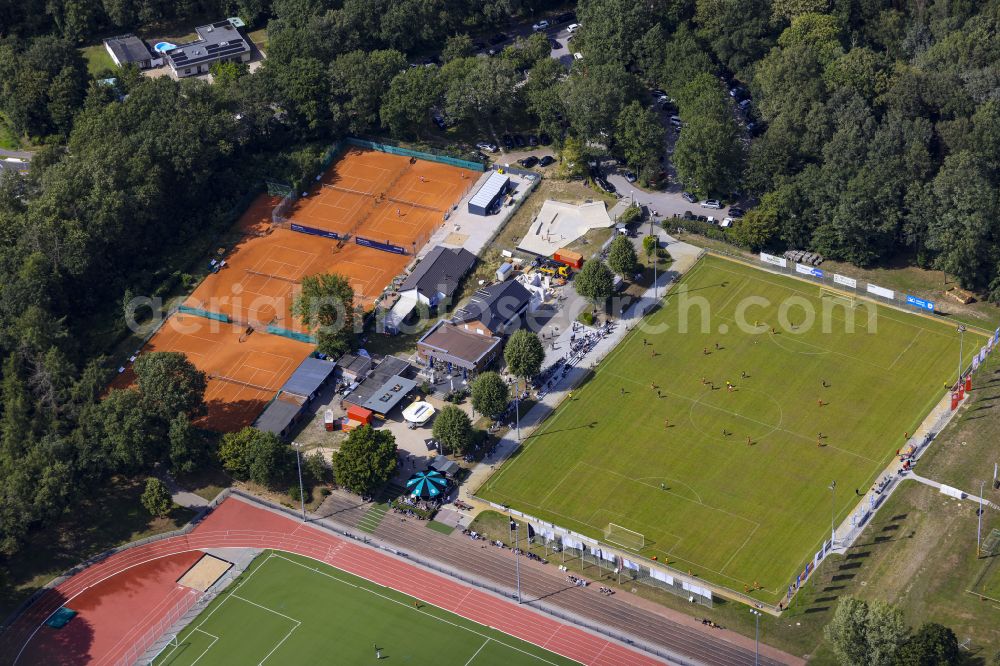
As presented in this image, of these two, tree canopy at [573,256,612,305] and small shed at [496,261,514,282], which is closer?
tree canopy at [573,256,612,305]

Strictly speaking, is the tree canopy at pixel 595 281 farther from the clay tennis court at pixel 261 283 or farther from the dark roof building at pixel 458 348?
the clay tennis court at pixel 261 283

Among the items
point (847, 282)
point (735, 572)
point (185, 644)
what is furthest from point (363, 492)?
point (847, 282)

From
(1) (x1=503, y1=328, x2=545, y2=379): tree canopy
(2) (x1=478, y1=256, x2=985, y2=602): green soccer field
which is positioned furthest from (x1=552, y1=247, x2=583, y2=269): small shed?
(1) (x1=503, y1=328, x2=545, y2=379): tree canopy

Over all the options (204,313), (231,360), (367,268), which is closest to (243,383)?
(231,360)

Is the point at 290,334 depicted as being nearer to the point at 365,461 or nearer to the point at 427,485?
the point at 365,461

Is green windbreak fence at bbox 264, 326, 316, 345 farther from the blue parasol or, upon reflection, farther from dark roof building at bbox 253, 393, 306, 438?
the blue parasol

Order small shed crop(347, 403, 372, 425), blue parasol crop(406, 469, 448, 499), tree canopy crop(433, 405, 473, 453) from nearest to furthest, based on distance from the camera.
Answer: blue parasol crop(406, 469, 448, 499), tree canopy crop(433, 405, 473, 453), small shed crop(347, 403, 372, 425)
